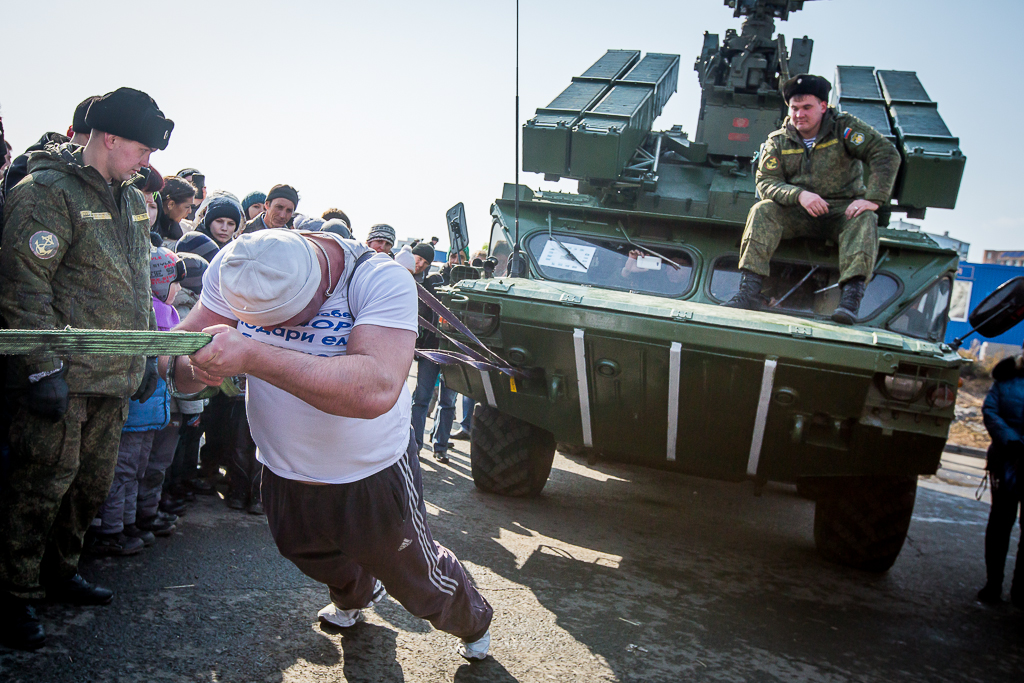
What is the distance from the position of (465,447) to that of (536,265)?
2.67 metres

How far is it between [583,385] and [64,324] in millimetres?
2498

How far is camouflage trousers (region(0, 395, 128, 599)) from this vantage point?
8.93 ft

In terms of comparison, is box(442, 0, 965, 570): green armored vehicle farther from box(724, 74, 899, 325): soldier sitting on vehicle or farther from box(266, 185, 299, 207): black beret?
box(266, 185, 299, 207): black beret

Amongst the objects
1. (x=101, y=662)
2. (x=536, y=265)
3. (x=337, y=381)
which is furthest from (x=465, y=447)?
(x=337, y=381)

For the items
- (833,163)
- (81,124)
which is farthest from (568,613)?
(833,163)

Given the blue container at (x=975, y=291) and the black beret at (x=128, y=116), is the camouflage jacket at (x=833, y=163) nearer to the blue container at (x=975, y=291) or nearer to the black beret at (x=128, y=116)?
the black beret at (x=128, y=116)

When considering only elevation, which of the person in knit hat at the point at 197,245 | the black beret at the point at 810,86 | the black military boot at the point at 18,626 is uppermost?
the black beret at the point at 810,86

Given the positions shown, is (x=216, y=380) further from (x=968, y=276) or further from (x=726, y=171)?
(x=968, y=276)

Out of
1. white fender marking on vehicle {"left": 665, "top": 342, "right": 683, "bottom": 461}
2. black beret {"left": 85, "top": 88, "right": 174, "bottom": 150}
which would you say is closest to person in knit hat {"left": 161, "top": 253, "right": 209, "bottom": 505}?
black beret {"left": 85, "top": 88, "right": 174, "bottom": 150}

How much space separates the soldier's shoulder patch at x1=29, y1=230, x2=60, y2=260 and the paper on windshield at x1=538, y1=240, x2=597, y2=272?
3.16 meters

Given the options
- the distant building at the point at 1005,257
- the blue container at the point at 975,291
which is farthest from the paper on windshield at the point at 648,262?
the distant building at the point at 1005,257

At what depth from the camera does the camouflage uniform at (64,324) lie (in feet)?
8.83

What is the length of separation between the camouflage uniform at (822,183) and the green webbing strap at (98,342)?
3.86 m

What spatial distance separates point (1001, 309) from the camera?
3979 millimetres
